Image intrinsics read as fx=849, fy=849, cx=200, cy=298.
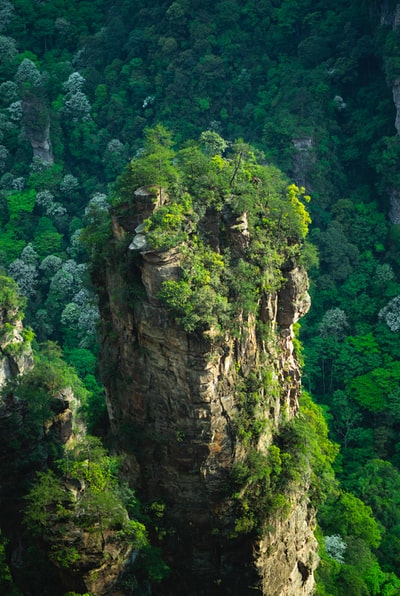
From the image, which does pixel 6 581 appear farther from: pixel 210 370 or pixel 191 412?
pixel 210 370

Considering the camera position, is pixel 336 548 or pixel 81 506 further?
pixel 336 548

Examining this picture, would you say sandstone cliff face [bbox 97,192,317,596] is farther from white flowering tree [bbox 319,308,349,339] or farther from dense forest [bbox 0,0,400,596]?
white flowering tree [bbox 319,308,349,339]

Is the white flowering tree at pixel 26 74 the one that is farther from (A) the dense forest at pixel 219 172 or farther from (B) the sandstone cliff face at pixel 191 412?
(B) the sandstone cliff face at pixel 191 412

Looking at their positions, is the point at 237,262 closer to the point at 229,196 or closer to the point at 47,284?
the point at 229,196

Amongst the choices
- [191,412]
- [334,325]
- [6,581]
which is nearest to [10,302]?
[191,412]

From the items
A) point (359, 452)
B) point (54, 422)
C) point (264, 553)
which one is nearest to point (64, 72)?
point (359, 452)
